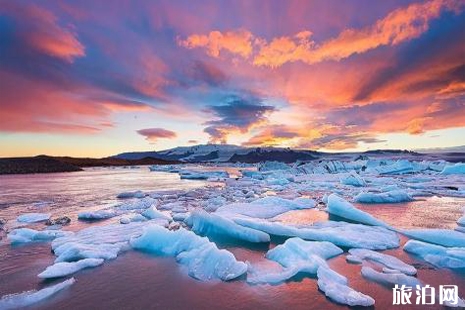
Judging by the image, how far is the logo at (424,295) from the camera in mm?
2928

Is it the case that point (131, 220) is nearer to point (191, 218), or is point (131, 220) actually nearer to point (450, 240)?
point (191, 218)

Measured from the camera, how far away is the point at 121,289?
3.27 metres

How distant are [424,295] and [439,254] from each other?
142 centimetres

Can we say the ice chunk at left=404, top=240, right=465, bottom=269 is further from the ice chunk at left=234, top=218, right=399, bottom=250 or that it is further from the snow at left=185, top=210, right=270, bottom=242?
the snow at left=185, top=210, right=270, bottom=242

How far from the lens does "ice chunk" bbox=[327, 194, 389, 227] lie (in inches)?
239

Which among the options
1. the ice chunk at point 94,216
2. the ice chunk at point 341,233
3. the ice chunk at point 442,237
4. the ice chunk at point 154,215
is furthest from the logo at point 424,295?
the ice chunk at point 94,216

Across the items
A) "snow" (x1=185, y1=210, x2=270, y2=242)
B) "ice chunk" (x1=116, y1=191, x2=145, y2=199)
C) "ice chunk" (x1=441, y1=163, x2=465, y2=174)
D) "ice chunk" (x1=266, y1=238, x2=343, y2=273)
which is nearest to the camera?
"ice chunk" (x1=266, y1=238, x2=343, y2=273)

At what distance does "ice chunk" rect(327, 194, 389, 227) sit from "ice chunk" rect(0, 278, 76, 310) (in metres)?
5.45

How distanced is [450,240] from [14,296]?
5856mm

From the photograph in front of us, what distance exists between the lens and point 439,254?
416 centimetres

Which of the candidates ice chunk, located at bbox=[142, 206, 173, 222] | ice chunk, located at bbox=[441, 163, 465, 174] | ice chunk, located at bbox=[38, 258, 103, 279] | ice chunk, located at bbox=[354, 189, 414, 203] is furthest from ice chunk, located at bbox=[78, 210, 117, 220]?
ice chunk, located at bbox=[441, 163, 465, 174]

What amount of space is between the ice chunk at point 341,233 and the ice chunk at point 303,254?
1.27ft

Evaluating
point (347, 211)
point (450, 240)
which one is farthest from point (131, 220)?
point (450, 240)

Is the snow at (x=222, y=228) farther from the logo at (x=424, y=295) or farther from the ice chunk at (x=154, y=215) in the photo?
the logo at (x=424, y=295)
